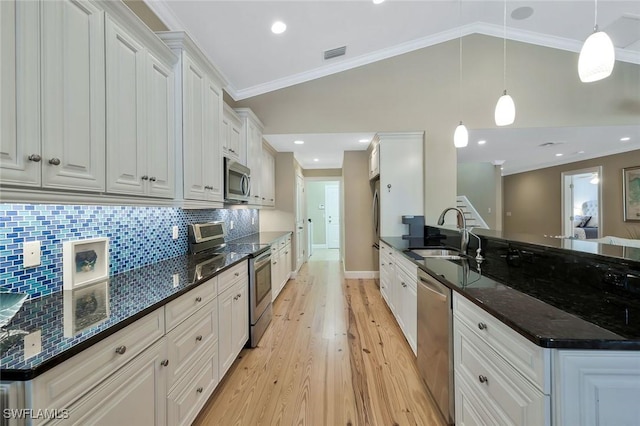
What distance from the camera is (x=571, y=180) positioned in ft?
22.2

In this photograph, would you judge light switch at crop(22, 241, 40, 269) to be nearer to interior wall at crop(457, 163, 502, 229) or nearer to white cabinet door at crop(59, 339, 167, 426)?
white cabinet door at crop(59, 339, 167, 426)

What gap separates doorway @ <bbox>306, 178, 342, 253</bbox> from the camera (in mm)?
9180

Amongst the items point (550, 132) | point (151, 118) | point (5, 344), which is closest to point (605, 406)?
point (5, 344)

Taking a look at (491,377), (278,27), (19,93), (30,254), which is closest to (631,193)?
(491,377)

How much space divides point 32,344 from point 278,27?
297 centimetres

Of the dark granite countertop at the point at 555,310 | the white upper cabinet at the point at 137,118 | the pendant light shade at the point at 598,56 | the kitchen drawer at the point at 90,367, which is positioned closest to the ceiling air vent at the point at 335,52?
the white upper cabinet at the point at 137,118

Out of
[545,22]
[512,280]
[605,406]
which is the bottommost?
[605,406]

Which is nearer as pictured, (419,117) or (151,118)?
(151,118)

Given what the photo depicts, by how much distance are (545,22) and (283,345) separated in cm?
508

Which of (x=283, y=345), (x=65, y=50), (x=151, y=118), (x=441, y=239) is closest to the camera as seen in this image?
(x=65, y=50)

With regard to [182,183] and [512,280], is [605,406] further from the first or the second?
[182,183]

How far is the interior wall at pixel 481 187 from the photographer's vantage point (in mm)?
7090

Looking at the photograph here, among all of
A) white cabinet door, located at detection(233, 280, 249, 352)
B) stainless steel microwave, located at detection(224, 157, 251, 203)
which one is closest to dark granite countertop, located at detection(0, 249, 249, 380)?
white cabinet door, located at detection(233, 280, 249, 352)

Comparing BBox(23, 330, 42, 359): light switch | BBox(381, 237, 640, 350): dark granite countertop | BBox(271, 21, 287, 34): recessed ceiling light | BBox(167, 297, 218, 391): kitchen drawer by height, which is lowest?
BBox(167, 297, 218, 391): kitchen drawer
